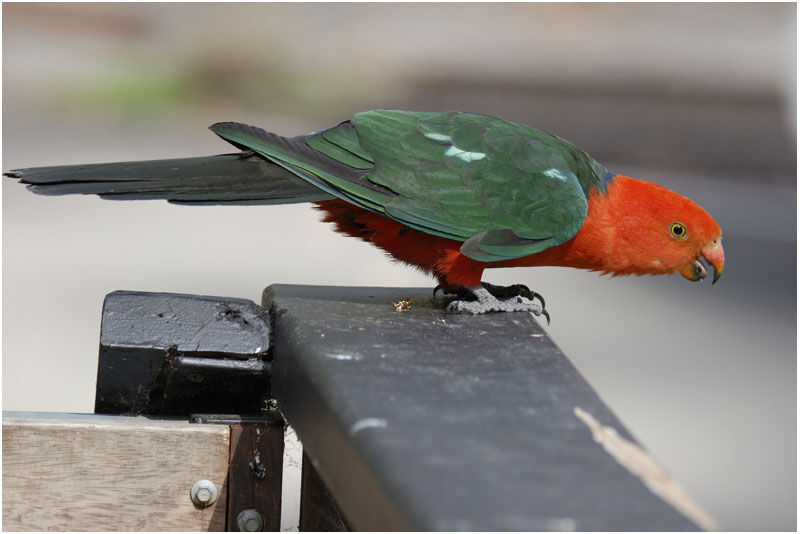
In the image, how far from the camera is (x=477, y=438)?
1.21m

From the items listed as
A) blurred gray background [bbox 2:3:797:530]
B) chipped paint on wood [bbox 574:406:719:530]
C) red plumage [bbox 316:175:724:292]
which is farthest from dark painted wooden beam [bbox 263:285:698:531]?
blurred gray background [bbox 2:3:797:530]

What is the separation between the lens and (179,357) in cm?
183

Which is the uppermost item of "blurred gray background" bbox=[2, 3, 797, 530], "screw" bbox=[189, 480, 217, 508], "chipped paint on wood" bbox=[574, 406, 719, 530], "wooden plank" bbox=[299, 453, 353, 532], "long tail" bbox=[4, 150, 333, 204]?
"chipped paint on wood" bbox=[574, 406, 719, 530]

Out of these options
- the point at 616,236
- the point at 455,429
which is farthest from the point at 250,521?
the point at 616,236

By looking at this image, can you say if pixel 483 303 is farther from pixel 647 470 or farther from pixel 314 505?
pixel 647 470

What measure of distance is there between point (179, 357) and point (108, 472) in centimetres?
27

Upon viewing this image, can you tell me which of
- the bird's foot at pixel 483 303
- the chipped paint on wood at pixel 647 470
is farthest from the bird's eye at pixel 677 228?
the chipped paint on wood at pixel 647 470

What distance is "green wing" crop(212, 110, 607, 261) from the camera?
2484 millimetres

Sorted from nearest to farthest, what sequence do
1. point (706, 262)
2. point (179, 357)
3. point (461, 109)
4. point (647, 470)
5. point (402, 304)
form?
point (647, 470), point (179, 357), point (402, 304), point (706, 262), point (461, 109)

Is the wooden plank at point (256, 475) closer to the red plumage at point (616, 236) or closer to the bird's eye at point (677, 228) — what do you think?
the red plumage at point (616, 236)

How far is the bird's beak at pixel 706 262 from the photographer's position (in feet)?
9.29

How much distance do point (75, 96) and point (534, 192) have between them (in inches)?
378

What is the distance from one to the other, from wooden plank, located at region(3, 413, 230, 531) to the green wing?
94 centimetres

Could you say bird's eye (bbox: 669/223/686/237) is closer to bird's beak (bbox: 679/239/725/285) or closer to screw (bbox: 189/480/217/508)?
bird's beak (bbox: 679/239/725/285)
